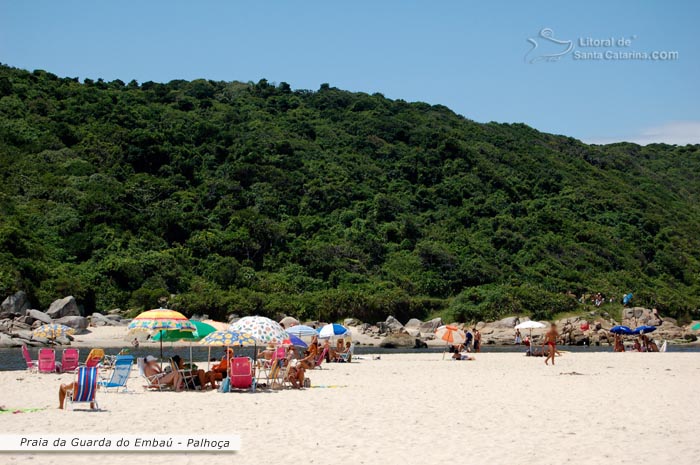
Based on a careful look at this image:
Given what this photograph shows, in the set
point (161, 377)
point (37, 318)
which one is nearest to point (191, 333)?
point (161, 377)

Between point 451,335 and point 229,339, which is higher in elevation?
point 229,339

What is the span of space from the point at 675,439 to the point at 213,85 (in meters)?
110

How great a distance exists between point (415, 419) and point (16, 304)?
127 ft

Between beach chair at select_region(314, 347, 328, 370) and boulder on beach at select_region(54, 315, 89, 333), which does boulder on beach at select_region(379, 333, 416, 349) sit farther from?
beach chair at select_region(314, 347, 328, 370)

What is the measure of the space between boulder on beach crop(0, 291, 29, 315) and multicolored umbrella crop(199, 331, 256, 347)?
31443 mm

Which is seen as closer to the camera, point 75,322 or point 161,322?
point 161,322

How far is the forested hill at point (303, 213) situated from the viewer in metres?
58.7

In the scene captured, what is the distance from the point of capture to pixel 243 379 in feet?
59.8

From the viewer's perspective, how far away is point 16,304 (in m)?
46.2

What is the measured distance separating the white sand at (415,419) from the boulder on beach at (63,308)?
26.0 meters

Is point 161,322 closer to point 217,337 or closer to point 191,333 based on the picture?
point 191,333

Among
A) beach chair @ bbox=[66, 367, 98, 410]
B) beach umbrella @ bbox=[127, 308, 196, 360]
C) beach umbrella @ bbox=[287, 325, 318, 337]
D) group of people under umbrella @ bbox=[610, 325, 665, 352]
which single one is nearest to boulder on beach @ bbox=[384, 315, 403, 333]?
group of people under umbrella @ bbox=[610, 325, 665, 352]

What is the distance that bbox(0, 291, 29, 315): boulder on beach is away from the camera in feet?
150

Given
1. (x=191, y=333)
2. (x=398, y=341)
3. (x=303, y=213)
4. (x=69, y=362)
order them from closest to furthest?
(x=191, y=333) → (x=69, y=362) → (x=398, y=341) → (x=303, y=213)
